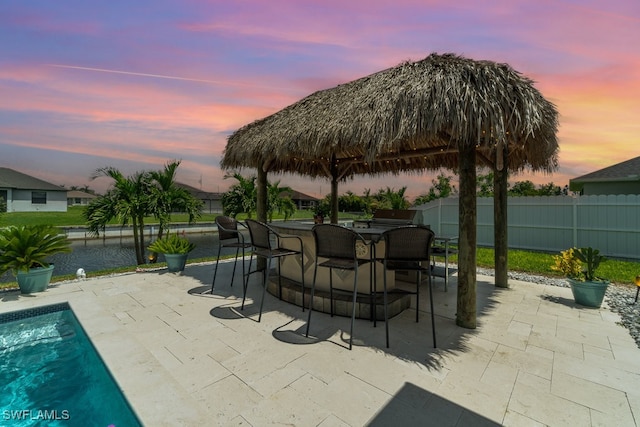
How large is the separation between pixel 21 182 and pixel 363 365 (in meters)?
46.3

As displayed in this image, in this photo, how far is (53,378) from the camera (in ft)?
9.18

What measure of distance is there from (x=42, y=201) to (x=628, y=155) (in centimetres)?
5245

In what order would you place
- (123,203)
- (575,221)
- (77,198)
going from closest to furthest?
(123,203)
(575,221)
(77,198)

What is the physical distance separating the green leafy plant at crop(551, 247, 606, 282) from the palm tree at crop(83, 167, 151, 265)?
9.83 meters

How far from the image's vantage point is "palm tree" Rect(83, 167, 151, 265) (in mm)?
8356

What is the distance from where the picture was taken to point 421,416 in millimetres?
1983

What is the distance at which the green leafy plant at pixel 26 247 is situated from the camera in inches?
181

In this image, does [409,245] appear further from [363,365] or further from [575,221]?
[575,221]

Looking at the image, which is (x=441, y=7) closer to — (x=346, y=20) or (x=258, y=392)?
(x=346, y=20)

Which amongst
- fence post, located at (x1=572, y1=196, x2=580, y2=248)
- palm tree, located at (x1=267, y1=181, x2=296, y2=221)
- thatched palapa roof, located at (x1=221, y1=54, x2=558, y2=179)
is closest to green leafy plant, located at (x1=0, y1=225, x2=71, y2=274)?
thatched palapa roof, located at (x1=221, y1=54, x2=558, y2=179)

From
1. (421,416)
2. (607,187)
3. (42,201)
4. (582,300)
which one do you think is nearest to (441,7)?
(582,300)

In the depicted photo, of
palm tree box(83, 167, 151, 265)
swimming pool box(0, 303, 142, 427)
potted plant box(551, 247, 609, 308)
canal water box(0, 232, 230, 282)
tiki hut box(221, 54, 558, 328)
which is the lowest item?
canal water box(0, 232, 230, 282)
